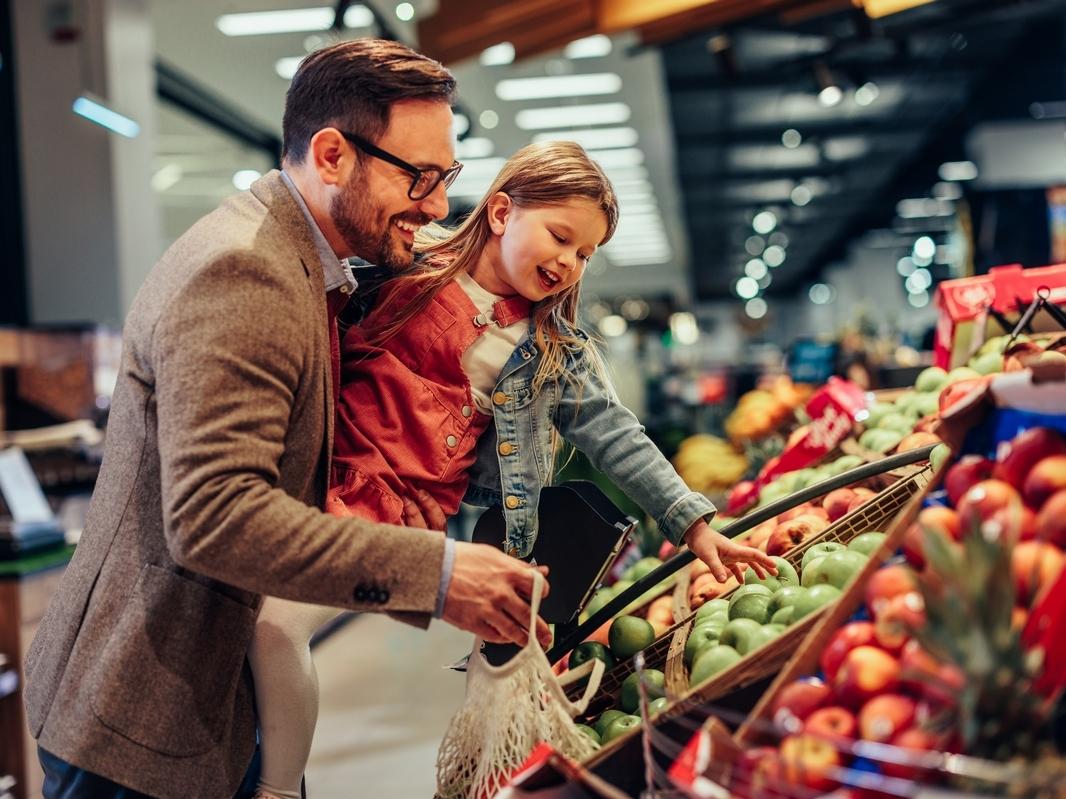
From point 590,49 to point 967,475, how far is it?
840cm

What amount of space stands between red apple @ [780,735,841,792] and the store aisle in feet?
11.3

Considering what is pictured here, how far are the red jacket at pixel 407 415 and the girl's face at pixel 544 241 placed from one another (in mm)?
77

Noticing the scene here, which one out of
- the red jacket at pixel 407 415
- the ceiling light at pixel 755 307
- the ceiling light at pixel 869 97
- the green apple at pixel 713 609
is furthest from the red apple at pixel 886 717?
the ceiling light at pixel 755 307

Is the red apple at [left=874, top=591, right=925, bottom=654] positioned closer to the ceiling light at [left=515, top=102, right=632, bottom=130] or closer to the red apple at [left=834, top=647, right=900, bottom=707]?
the red apple at [left=834, top=647, right=900, bottom=707]

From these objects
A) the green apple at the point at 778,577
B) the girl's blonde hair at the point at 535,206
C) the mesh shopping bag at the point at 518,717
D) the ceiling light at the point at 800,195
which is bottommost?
the mesh shopping bag at the point at 518,717

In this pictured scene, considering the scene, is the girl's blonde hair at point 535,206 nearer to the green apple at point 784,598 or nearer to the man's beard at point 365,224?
the man's beard at point 365,224

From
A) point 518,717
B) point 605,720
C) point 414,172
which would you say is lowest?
point 605,720

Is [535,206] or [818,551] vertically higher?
[535,206]

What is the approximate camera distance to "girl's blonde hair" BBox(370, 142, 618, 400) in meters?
1.74

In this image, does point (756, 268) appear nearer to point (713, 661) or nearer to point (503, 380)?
point (503, 380)

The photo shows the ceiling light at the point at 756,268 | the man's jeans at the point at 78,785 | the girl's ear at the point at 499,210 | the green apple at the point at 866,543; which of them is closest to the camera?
the man's jeans at the point at 78,785

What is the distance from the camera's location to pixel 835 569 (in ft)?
5.20

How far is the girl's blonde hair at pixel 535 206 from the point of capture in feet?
5.71

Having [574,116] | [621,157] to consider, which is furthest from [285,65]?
[621,157]
